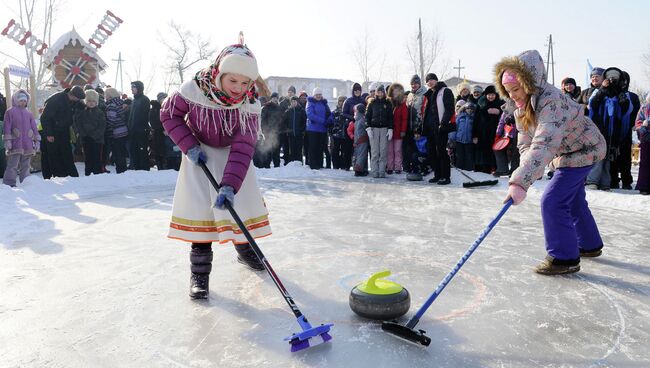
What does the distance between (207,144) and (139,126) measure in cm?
668

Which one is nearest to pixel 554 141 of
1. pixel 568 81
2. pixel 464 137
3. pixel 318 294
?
pixel 318 294

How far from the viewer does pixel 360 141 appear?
9641 mm

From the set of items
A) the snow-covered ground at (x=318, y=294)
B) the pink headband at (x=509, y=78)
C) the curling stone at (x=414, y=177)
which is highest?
the pink headband at (x=509, y=78)

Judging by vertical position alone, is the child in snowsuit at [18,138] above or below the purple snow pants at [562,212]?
above

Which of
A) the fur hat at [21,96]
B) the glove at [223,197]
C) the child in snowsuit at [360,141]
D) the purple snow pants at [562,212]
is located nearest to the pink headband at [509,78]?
the purple snow pants at [562,212]

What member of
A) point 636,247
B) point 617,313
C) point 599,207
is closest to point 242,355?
point 617,313

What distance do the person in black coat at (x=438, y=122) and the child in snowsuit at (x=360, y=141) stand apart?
4.52 ft

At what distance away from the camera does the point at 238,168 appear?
291cm

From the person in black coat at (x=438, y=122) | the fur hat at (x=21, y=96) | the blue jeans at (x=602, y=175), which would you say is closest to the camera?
the blue jeans at (x=602, y=175)

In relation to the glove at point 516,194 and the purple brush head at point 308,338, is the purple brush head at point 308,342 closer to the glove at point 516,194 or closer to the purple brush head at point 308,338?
the purple brush head at point 308,338

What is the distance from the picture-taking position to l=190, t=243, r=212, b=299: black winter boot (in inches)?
120

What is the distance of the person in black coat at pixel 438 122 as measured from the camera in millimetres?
8156

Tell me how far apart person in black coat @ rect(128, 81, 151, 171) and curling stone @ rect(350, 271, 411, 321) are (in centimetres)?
759

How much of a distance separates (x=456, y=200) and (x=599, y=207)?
177 centimetres
